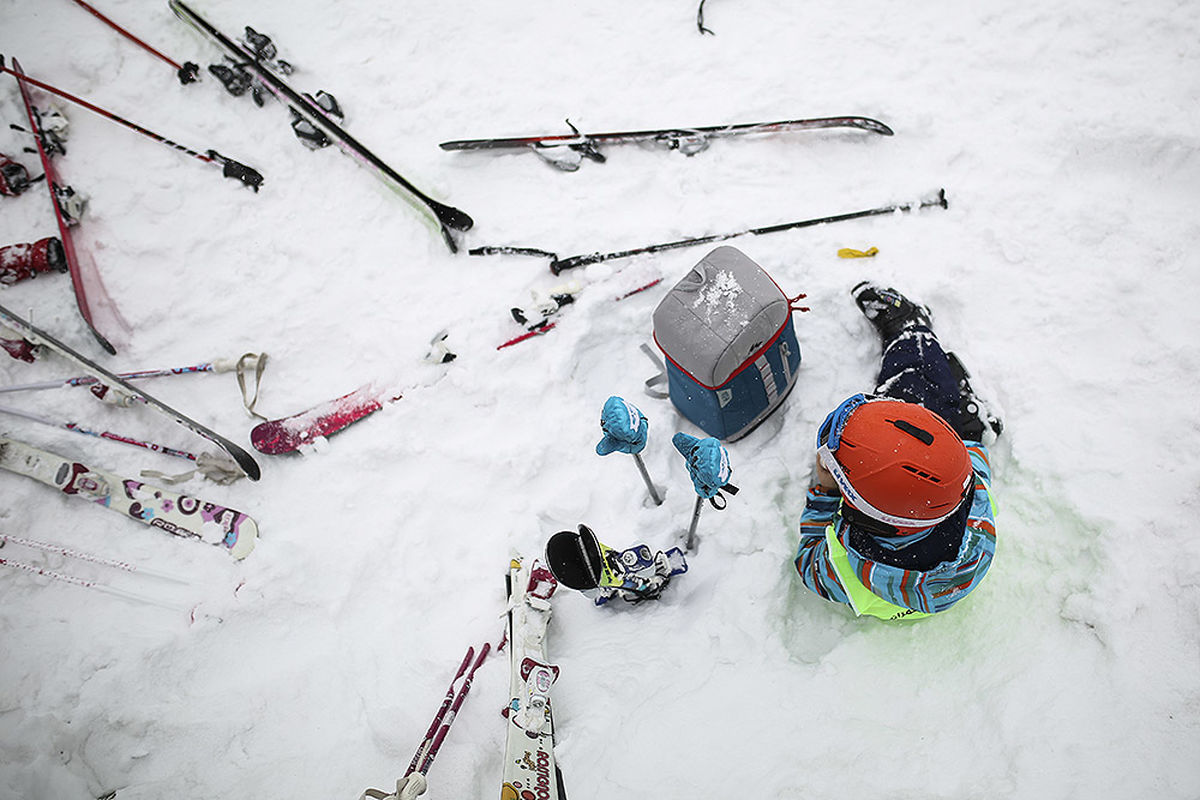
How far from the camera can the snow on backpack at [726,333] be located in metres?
2.63

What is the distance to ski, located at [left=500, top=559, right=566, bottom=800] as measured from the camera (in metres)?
2.24

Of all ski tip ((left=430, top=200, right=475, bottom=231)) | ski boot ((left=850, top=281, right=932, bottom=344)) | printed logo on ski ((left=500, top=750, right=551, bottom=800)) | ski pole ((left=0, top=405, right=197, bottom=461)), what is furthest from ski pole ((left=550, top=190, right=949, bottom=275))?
printed logo on ski ((left=500, top=750, right=551, bottom=800))

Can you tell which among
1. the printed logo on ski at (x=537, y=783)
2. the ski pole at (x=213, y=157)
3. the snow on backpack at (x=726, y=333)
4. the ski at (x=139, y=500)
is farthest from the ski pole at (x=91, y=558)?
the snow on backpack at (x=726, y=333)

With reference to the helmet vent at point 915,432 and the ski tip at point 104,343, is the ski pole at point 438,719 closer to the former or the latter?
the helmet vent at point 915,432

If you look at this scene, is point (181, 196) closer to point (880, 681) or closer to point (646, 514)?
point (646, 514)

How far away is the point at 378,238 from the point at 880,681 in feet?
11.7

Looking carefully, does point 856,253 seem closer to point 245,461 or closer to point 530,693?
point 530,693

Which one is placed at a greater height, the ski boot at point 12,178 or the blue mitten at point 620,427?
the ski boot at point 12,178

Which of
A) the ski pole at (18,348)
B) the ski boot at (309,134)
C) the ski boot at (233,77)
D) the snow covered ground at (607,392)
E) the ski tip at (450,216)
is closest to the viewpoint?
the snow covered ground at (607,392)

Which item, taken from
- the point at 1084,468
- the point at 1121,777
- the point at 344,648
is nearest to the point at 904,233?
the point at 1084,468

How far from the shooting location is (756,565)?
8.80ft

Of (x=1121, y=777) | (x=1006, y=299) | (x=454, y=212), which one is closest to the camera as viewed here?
(x=1121, y=777)

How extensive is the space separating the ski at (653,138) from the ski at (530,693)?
2.59m

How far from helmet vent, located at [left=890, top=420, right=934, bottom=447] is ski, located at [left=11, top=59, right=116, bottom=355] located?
4.20 meters
